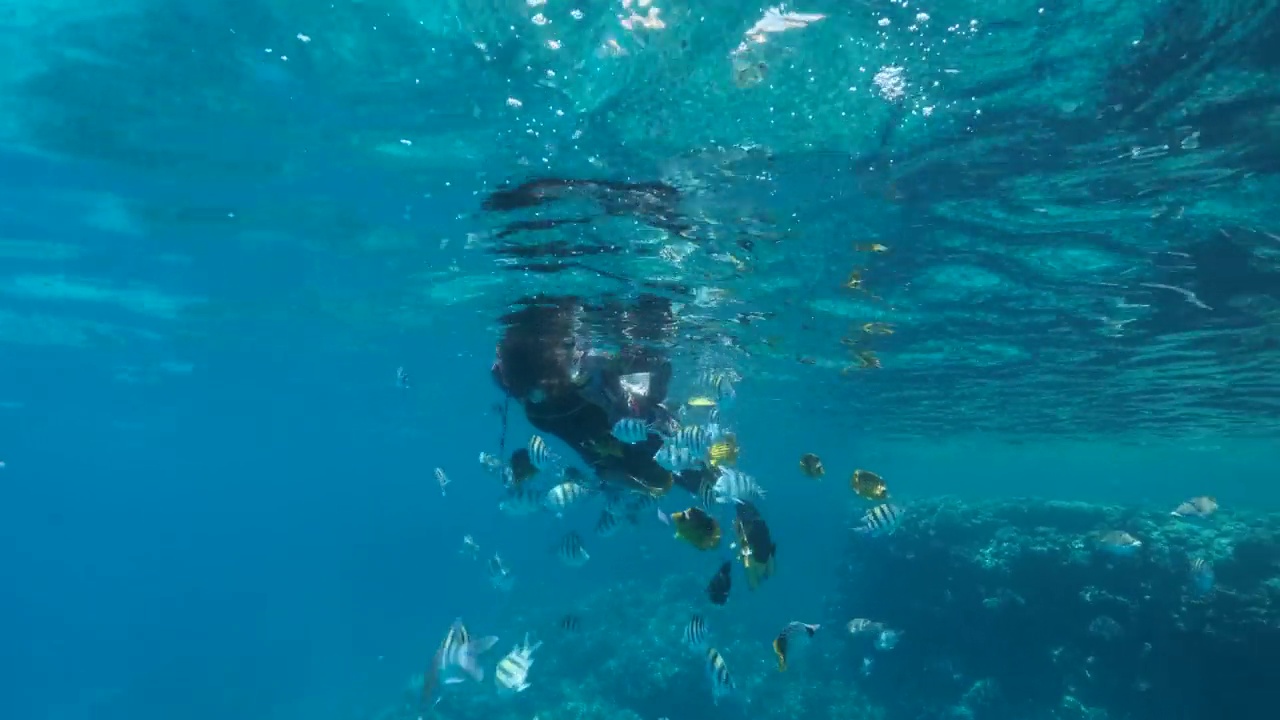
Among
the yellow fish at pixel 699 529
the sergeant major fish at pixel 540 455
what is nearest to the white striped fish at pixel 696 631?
the yellow fish at pixel 699 529

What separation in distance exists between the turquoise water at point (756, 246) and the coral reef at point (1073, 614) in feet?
→ 0.30

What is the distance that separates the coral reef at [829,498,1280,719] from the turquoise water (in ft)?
0.30

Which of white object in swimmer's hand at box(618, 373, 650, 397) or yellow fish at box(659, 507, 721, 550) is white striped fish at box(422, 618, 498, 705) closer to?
yellow fish at box(659, 507, 721, 550)

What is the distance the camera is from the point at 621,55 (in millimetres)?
8805

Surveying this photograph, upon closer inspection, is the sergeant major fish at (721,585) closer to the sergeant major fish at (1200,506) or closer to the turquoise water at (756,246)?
the turquoise water at (756,246)

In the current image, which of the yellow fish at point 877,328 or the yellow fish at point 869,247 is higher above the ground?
the yellow fish at point 869,247

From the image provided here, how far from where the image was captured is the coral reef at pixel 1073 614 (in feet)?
55.2

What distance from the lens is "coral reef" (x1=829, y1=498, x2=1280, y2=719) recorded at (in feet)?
55.2

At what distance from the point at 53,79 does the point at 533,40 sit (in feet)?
26.5

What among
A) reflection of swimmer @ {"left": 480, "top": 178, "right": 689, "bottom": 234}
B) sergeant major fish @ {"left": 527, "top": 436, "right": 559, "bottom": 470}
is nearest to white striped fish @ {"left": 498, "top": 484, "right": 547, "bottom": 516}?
sergeant major fish @ {"left": 527, "top": 436, "right": 559, "bottom": 470}

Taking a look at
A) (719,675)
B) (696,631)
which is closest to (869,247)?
(696,631)

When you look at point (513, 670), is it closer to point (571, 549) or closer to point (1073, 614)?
point (571, 549)

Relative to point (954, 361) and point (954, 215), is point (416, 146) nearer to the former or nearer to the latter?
point (954, 215)

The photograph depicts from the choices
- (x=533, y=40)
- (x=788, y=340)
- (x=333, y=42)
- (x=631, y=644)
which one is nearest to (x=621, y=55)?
(x=533, y=40)
